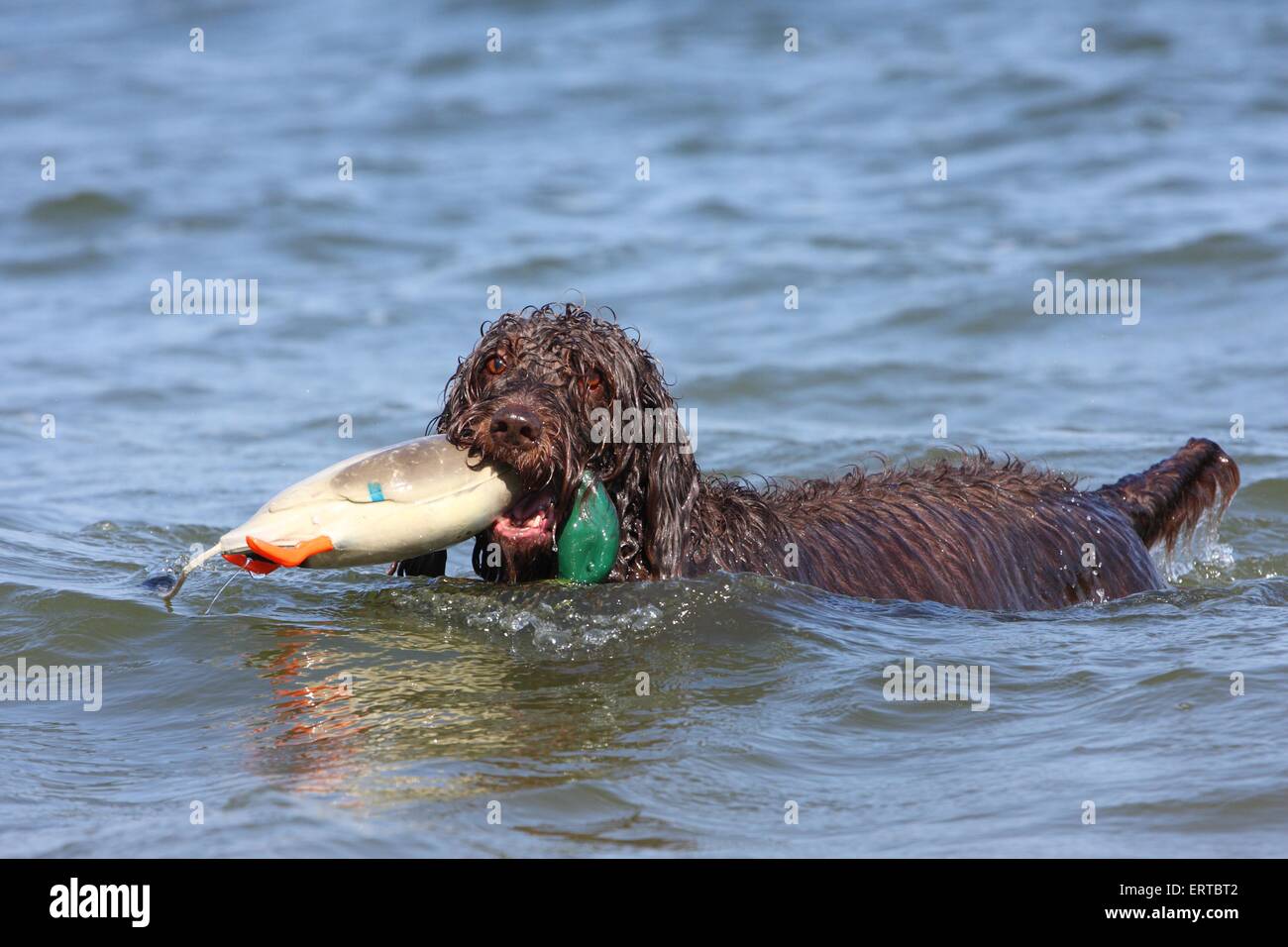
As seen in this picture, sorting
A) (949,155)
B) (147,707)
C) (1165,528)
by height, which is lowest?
(147,707)

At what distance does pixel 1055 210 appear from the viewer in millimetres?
19047

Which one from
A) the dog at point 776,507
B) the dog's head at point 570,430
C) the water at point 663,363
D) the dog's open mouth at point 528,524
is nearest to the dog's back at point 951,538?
the dog at point 776,507

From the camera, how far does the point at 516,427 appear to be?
20.8 ft

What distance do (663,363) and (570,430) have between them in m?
8.80

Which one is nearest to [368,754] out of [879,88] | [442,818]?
[442,818]

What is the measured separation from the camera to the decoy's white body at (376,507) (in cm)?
638

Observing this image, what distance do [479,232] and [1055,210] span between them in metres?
6.73

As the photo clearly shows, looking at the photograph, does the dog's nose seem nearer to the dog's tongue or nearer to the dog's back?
the dog's tongue

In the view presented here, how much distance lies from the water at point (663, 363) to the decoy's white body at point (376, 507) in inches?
23.8

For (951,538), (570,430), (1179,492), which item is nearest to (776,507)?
(951,538)

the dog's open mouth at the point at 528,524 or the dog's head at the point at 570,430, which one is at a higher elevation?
the dog's head at the point at 570,430

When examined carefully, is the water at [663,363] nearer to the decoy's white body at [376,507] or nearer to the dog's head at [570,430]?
the dog's head at [570,430]

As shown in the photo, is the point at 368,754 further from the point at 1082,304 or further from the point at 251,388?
the point at 1082,304
